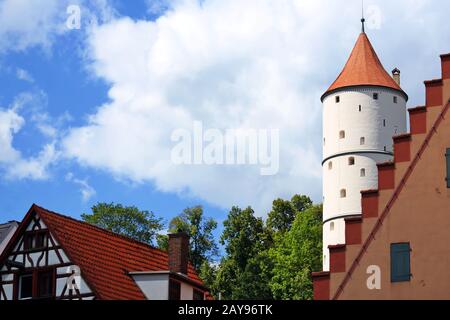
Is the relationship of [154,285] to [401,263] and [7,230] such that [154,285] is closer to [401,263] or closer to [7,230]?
[7,230]

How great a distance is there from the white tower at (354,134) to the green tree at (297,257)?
3.54 metres

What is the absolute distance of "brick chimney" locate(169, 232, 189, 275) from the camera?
50781mm

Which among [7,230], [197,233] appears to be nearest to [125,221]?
[197,233]

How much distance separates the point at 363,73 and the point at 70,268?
73582mm

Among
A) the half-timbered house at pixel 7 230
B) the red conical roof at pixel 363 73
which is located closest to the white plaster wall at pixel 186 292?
the half-timbered house at pixel 7 230

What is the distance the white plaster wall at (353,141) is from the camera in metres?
107

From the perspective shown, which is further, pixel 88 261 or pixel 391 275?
pixel 88 261

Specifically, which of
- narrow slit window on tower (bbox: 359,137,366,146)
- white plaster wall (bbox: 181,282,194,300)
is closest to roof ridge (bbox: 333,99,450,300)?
white plaster wall (bbox: 181,282,194,300)

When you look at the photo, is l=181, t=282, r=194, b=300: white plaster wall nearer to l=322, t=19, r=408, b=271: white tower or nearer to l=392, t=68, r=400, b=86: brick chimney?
l=322, t=19, r=408, b=271: white tower

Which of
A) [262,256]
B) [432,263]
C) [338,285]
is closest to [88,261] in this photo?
[338,285]

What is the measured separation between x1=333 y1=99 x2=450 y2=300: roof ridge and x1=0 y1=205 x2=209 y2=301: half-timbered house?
396 inches

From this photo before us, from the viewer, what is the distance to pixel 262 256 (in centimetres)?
10912
